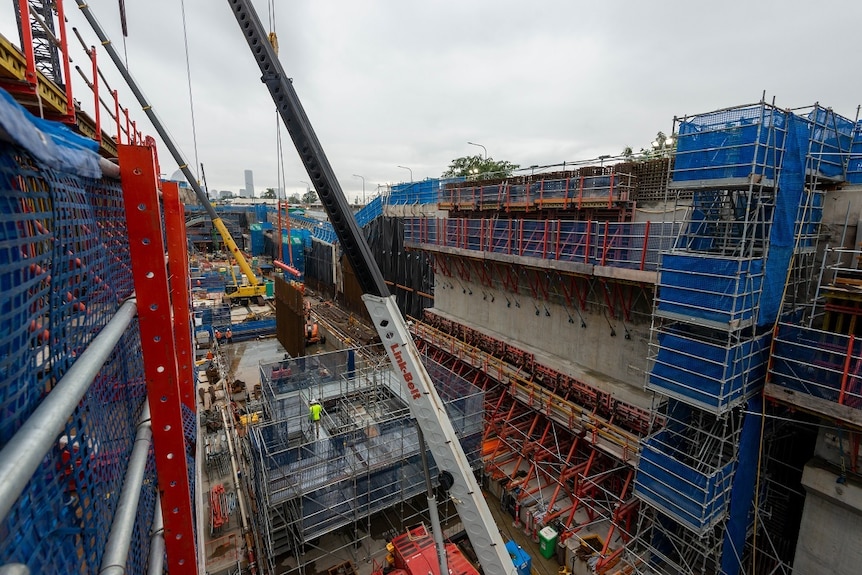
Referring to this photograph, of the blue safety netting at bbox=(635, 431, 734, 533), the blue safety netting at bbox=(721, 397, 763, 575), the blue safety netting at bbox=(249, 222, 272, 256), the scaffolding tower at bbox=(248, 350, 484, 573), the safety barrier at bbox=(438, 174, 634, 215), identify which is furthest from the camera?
the blue safety netting at bbox=(249, 222, 272, 256)

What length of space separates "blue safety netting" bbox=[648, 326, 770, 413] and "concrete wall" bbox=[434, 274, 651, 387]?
3.70 metres

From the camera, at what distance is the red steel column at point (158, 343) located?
2.46 metres

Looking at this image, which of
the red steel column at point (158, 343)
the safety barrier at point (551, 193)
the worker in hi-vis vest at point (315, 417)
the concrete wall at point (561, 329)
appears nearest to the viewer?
the red steel column at point (158, 343)

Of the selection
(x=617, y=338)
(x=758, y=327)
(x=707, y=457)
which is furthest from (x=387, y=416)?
(x=758, y=327)

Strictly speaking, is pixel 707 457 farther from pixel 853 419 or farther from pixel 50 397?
pixel 50 397

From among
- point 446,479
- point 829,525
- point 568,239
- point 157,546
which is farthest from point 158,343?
point 568,239

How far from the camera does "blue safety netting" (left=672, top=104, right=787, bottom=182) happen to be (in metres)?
8.09

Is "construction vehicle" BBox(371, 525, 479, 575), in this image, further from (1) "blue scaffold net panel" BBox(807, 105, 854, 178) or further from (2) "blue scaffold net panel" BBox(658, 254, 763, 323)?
(1) "blue scaffold net panel" BBox(807, 105, 854, 178)

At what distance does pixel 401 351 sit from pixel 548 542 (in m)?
8.80

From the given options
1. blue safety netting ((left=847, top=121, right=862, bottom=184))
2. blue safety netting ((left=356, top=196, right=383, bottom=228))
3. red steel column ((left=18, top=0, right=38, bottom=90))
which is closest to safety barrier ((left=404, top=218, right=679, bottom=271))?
blue safety netting ((left=847, top=121, right=862, bottom=184))

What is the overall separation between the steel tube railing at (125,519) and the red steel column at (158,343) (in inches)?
9.4

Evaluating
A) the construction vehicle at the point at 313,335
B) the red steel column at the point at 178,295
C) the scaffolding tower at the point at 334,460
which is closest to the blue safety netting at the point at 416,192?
the construction vehicle at the point at 313,335

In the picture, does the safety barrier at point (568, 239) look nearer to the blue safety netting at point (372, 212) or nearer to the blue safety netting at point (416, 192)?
the blue safety netting at point (416, 192)

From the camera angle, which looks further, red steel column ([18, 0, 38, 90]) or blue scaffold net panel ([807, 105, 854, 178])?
blue scaffold net panel ([807, 105, 854, 178])
